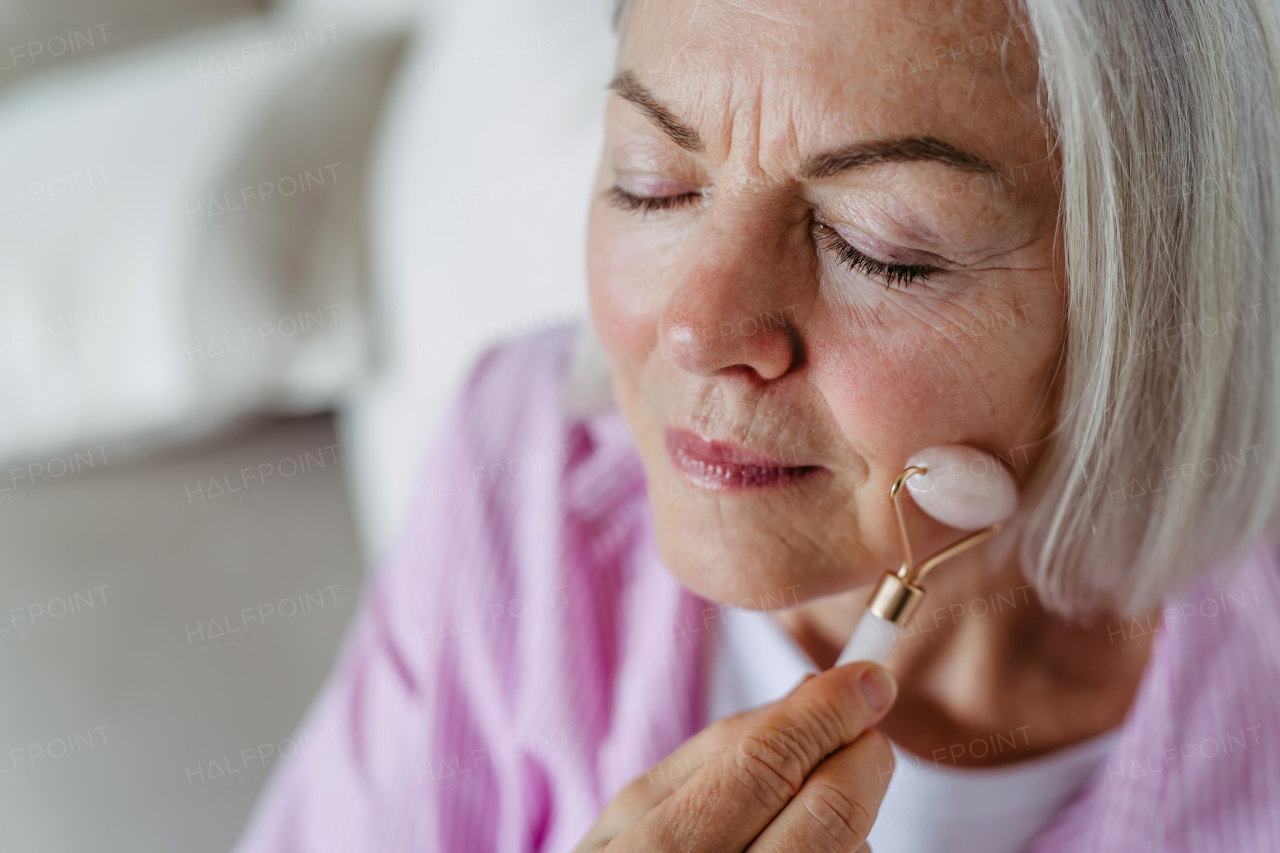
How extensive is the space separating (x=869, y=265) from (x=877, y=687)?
34cm

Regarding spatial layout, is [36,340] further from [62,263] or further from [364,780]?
[364,780]

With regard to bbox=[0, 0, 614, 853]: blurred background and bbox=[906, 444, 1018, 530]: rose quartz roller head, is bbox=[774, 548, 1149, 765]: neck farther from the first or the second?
bbox=[0, 0, 614, 853]: blurred background

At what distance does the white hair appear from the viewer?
72 centimetres

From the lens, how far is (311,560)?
1.77 m

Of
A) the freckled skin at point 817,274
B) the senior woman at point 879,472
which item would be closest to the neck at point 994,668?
the senior woman at point 879,472

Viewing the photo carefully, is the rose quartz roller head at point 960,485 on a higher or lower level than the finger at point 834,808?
higher

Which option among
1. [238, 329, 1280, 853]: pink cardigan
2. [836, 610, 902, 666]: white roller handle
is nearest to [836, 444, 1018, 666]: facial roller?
[836, 610, 902, 666]: white roller handle

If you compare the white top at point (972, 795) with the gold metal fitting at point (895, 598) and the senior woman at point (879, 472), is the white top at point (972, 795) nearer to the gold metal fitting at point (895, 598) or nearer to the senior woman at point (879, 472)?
the senior woman at point (879, 472)

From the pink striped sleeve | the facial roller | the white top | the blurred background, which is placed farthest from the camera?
the blurred background

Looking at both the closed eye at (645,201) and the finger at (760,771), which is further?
the closed eye at (645,201)

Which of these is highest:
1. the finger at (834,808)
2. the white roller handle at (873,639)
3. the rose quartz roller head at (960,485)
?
the rose quartz roller head at (960,485)

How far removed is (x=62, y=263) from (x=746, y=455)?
4.19ft

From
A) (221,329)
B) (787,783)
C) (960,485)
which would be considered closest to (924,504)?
(960,485)

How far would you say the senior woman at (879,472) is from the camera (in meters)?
0.71
